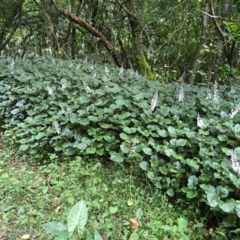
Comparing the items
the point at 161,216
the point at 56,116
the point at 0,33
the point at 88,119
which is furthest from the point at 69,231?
the point at 0,33

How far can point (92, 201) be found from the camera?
2.29m

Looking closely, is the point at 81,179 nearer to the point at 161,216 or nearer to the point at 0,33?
the point at 161,216

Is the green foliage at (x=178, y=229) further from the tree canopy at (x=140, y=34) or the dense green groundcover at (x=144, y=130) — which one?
the tree canopy at (x=140, y=34)

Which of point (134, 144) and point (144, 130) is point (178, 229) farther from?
point (144, 130)

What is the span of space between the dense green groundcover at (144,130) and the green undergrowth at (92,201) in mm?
143

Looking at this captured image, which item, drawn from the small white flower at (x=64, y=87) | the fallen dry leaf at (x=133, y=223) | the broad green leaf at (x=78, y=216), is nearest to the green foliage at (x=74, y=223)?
the broad green leaf at (x=78, y=216)

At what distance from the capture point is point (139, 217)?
2.12 metres

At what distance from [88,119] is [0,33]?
907 centimetres

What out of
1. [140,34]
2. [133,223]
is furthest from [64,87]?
[140,34]

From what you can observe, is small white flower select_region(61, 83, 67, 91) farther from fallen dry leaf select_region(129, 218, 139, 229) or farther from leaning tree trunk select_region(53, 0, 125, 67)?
leaning tree trunk select_region(53, 0, 125, 67)

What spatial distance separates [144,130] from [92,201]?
827 millimetres

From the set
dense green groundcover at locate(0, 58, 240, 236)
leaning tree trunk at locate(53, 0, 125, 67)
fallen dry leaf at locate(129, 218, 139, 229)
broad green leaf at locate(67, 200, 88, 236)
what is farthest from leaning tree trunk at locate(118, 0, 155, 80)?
broad green leaf at locate(67, 200, 88, 236)

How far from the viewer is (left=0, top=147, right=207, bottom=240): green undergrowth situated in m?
2.04

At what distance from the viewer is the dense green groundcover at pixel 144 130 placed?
6.84ft
